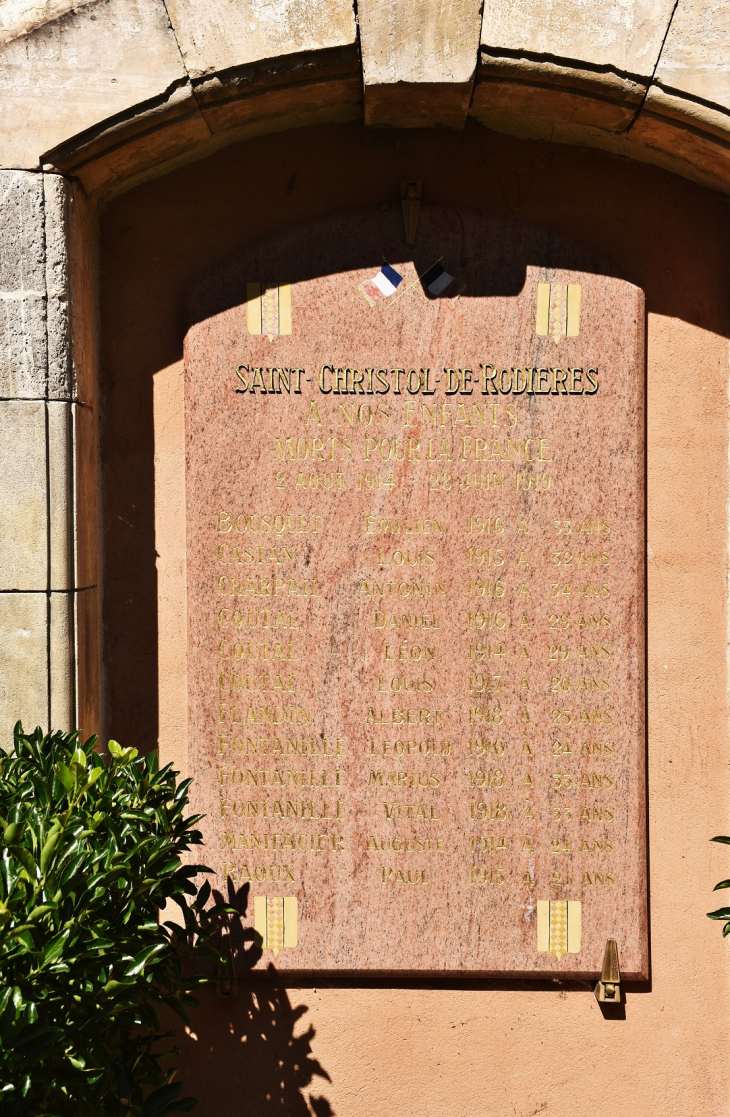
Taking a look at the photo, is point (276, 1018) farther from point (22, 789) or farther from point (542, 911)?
point (22, 789)

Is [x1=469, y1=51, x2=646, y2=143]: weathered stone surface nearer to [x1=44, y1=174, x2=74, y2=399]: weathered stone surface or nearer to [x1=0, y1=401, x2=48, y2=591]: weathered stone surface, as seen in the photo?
[x1=44, y1=174, x2=74, y2=399]: weathered stone surface

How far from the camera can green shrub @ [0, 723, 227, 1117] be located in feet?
6.50

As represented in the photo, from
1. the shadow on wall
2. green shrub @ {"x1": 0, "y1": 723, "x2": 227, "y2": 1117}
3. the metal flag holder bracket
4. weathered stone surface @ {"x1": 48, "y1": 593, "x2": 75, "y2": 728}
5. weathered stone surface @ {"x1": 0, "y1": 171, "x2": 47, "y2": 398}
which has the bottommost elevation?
the shadow on wall

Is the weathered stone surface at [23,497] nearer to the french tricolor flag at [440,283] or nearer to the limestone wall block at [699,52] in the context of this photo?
the french tricolor flag at [440,283]

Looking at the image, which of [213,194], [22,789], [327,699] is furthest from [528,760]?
[213,194]

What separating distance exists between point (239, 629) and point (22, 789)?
3.38ft

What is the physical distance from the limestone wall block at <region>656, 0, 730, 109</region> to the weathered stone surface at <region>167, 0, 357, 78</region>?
107 cm

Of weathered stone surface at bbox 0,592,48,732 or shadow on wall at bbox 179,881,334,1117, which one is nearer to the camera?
weathered stone surface at bbox 0,592,48,732

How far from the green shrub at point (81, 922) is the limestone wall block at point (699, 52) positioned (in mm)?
2848

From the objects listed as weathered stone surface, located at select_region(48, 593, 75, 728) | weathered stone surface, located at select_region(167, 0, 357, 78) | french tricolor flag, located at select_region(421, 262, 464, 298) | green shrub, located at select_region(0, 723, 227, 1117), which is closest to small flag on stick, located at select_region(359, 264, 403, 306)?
french tricolor flag, located at select_region(421, 262, 464, 298)

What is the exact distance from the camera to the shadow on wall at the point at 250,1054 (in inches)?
126

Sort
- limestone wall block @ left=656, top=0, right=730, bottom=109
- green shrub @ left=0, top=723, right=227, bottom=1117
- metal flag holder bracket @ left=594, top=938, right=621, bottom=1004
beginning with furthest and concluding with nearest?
metal flag holder bracket @ left=594, top=938, right=621, bottom=1004, limestone wall block @ left=656, top=0, right=730, bottom=109, green shrub @ left=0, top=723, right=227, bottom=1117

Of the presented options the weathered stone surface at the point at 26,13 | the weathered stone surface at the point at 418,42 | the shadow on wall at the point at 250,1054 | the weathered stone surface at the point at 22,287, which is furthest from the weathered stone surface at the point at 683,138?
the shadow on wall at the point at 250,1054

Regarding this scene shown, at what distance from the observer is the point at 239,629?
3.18 m
